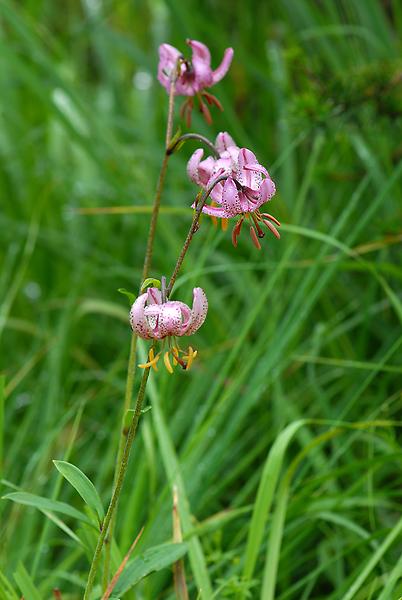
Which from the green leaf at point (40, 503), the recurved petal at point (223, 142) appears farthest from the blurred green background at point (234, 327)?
the recurved petal at point (223, 142)

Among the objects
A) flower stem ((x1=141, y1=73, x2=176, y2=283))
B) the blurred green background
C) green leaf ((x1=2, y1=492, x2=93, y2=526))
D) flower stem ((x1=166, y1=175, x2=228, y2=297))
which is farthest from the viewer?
the blurred green background

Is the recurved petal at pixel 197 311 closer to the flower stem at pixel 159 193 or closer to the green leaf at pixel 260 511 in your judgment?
the flower stem at pixel 159 193

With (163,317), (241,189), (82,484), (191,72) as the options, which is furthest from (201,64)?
(82,484)

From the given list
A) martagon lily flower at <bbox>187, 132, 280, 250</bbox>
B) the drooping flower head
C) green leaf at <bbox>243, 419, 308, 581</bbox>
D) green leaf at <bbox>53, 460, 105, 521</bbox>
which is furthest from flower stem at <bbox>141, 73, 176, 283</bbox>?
green leaf at <bbox>243, 419, 308, 581</bbox>

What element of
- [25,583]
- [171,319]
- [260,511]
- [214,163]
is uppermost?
[214,163]

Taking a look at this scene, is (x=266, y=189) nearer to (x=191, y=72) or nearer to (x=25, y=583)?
(x=191, y=72)

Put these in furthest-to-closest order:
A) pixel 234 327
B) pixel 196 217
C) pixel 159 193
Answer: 1. pixel 234 327
2. pixel 159 193
3. pixel 196 217

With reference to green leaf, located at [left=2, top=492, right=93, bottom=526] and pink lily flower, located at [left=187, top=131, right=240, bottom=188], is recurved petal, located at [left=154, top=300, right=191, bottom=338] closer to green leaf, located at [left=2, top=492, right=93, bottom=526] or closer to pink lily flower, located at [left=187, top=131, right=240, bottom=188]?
pink lily flower, located at [left=187, top=131, right=240, bottom=188]
